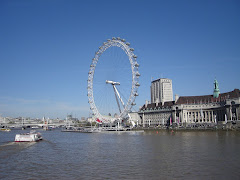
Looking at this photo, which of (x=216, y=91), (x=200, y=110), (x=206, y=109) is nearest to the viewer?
(x=206, y=109)

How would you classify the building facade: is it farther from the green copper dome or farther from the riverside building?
the green copper dome

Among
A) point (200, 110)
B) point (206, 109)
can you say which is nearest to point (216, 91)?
point (206, 109)

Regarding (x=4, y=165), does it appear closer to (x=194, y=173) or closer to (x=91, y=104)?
(x=194, y=173)

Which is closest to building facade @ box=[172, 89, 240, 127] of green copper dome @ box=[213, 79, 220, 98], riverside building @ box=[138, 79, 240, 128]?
riverside building @ box=[138, 79, 240, 128]

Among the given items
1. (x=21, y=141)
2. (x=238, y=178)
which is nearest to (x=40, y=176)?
(x=238, y=178)

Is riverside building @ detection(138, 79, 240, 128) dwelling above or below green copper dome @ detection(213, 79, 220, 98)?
below

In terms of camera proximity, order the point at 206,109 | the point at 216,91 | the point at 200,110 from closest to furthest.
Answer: the point at 206,109 < the point at 216,91 < the point at 200,110

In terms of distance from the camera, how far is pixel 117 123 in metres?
101

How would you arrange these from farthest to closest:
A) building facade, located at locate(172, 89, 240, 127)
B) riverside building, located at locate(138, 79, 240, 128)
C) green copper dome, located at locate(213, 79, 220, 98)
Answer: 1. green copper dome, located at locate(213, 79, 220, 98)
2. building facade, located at locate(172, 89, 240, 127)
3. riverside building, located at locate(138, 79, 240, 128)

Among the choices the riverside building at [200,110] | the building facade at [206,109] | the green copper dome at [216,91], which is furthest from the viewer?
the green copper dome at [216,91]

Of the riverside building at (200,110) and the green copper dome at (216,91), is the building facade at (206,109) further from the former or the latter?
the green copper dome at (216,91)

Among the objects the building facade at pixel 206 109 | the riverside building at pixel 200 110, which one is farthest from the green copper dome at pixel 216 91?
the building facade at pixel 206 109

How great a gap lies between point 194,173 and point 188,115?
348 ft

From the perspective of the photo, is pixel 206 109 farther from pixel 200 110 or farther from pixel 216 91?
pixel 216 91
